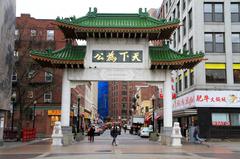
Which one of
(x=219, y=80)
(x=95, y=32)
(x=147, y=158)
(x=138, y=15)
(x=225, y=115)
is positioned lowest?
(x=147, y=158)

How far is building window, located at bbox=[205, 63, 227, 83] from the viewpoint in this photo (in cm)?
4094

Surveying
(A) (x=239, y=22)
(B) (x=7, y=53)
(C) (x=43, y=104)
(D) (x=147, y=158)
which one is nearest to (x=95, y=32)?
(B) (x=7, y=53)

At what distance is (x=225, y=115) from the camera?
133 feet

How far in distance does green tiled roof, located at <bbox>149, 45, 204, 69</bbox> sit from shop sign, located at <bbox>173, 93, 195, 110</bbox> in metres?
10.9

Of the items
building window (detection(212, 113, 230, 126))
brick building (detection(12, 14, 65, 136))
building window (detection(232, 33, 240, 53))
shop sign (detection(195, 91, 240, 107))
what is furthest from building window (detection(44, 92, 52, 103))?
building window (detection(232, 33, 240, 53))

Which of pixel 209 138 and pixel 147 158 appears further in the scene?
pixel 209 138

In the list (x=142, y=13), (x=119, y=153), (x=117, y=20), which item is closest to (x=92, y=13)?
(x=117, y=20)

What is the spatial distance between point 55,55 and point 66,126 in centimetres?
610

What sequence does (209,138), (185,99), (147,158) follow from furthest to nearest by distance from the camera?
(185,99), (209,138), (147,158)

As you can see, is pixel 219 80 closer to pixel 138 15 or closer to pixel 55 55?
pixel 138 15

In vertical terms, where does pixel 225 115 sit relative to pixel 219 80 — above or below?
below

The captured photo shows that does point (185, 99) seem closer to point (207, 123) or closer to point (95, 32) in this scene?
point (207, 123)

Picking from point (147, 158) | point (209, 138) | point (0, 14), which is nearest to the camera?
point (147, 158)

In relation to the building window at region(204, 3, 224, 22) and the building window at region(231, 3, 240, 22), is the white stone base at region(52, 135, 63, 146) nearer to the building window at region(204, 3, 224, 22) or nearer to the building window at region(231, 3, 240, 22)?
the building window at region(204, 3, 224, 22)
